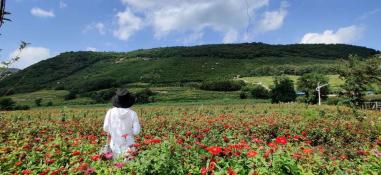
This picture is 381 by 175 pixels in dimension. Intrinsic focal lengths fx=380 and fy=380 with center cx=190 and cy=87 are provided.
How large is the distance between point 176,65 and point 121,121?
11297 cm

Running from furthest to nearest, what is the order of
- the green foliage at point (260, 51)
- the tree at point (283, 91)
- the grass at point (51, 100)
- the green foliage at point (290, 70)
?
the green foliage at point (260, 51) < the green foliage at point (290, 70) < the grass at point (51, 100) < the tree at point (283, 91)

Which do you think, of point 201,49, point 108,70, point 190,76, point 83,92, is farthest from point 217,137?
point 201,49

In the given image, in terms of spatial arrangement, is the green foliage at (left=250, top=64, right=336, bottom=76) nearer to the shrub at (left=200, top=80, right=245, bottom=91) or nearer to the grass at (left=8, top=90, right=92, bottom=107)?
the shrub at (left=200, top=80, right=245, bottom=91)

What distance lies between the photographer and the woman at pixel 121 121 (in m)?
6.41

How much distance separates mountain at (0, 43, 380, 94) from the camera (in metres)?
102

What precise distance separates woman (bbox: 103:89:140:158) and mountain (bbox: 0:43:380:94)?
84.1 meters

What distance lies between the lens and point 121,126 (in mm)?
6453

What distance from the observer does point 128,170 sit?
399 cm

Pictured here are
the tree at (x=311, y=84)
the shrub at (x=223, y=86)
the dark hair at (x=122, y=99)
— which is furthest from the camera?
the shrub at (x=223, y=86)

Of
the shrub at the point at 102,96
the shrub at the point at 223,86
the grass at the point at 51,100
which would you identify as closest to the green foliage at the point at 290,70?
the shrub at the point at 223,86

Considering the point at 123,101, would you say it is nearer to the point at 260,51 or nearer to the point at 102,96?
the point at 102,96

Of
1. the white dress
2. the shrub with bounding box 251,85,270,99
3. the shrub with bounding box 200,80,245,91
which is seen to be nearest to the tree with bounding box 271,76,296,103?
the shrub with bounding box 251,85,270,99

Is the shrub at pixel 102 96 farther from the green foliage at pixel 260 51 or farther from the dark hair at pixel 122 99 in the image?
the dark hair at pixel 122 99

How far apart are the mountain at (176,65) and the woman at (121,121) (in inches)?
3310
